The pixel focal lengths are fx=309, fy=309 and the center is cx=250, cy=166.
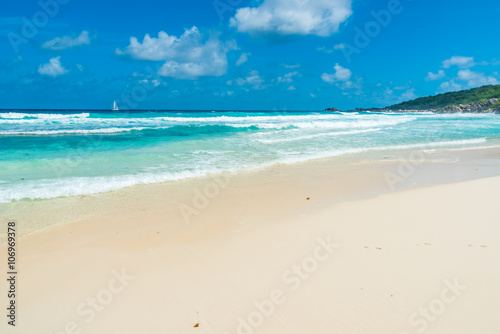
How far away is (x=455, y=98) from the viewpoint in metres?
98.6

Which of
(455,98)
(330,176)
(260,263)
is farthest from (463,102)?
(260,263)

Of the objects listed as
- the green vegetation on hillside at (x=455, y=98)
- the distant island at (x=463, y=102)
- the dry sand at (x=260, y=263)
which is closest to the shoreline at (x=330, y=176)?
the dry sand at (x=260, y=263)

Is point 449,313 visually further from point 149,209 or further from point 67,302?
point 149,209

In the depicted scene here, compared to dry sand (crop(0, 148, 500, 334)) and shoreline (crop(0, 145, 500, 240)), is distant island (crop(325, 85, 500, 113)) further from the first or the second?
dry sand (crop(0, 148, 500, 334))

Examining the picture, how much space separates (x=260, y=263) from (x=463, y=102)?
104 meters

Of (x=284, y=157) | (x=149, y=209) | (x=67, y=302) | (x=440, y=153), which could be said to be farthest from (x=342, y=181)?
(x=440, y=153)

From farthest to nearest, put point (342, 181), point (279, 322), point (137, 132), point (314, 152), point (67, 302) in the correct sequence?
point (137, 132) → point (314, 152) → point (342, 181) → point (67, 302) → point (279, 322)

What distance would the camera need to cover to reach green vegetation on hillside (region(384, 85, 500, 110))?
87688mm

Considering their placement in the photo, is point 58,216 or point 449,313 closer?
point 449,313

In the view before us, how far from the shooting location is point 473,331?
2309 mm

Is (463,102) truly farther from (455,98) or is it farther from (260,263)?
(260,263)

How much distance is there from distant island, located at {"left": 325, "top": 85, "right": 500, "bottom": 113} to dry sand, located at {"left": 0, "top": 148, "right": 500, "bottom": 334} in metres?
79.0

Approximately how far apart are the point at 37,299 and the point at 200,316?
1.55m

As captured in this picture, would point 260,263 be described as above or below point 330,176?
below
